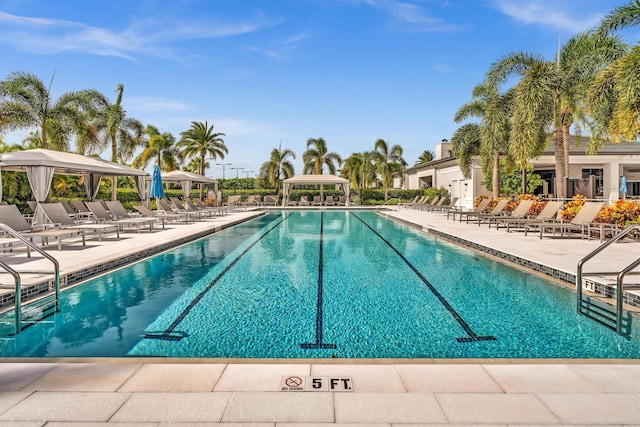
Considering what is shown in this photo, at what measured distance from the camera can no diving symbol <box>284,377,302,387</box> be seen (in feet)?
9.46

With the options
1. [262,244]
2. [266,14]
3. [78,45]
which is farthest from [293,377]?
[78,45]

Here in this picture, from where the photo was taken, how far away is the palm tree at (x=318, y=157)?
3850cm

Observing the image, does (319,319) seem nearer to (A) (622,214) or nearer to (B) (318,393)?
(B) (318,393)

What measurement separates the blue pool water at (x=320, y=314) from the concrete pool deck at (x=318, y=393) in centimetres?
72

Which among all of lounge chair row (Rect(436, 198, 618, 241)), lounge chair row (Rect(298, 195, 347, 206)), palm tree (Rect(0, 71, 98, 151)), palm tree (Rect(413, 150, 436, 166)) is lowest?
lounge chair row (Rect(436, 198, 618, 241))

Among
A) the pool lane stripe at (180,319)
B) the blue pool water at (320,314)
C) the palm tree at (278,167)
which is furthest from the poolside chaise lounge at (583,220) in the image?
the palm tree at (278,167)

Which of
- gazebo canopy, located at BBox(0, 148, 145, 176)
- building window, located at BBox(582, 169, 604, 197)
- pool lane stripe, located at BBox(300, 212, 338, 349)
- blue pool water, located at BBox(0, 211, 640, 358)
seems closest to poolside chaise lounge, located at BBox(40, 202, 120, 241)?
gazebo canopy, located at BBox(0, 148, 145, 176)

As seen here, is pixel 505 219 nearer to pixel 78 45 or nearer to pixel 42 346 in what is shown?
pixel 42 346

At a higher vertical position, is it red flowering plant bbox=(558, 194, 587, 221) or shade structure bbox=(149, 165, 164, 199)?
shade structure bbox=(149, 165, 164, 199)

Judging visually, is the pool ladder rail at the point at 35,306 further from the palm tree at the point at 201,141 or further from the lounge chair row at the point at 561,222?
the palm tree at the point at 201,141

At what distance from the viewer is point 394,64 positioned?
23703 millimetres

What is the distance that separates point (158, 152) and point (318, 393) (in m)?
33.1

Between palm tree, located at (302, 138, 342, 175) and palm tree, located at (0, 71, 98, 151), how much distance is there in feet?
71.4

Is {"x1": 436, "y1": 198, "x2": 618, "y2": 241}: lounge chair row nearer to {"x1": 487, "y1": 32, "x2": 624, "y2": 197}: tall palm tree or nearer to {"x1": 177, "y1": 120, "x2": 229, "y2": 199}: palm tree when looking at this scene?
{"x1": 487, "y1": 32, "x2": 624, "y2": 197}: tall palm tree
